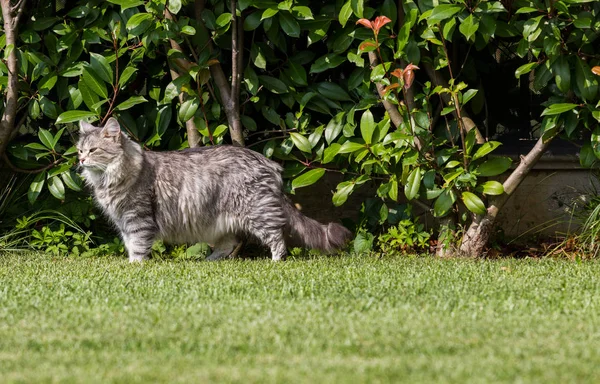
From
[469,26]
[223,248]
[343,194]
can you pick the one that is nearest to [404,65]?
[469,26]

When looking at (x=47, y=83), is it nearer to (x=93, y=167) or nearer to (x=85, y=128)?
(x=85, y=128)

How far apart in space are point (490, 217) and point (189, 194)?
7.12 feet

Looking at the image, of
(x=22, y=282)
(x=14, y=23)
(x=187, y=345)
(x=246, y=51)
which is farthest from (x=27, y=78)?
(x=187, y=345)

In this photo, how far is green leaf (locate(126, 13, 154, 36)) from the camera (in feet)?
20.0

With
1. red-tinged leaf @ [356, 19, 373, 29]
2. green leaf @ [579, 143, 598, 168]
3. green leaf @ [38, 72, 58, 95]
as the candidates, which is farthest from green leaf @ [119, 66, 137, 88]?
green leaf @ [579, 143, 598, 168]

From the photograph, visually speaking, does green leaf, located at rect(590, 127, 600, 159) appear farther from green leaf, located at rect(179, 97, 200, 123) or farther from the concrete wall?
green leaf, located at rect(179, 97, 200, 123)

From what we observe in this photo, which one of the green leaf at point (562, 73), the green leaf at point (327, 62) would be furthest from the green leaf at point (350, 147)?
the green leaf at point (562, 73)

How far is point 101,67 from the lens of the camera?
6438 millimetres

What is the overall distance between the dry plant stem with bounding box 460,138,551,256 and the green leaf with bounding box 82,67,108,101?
2.84 m

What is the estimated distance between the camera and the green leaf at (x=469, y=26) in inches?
219

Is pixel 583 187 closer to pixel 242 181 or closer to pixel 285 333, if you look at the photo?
pixel 242 181

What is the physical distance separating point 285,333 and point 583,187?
3.99 meters

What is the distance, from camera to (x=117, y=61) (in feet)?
21.4

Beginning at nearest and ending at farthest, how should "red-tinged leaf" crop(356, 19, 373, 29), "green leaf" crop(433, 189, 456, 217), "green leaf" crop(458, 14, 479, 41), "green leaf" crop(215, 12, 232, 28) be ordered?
"green leaf" crop(458, 14, 479, 41)
"red-tinged leaf" crop(356, 19, 373, 29)
"green leaf" crop(433, 189, 456, 217)
"green leaf" crop(215, 12, 232, 28)
